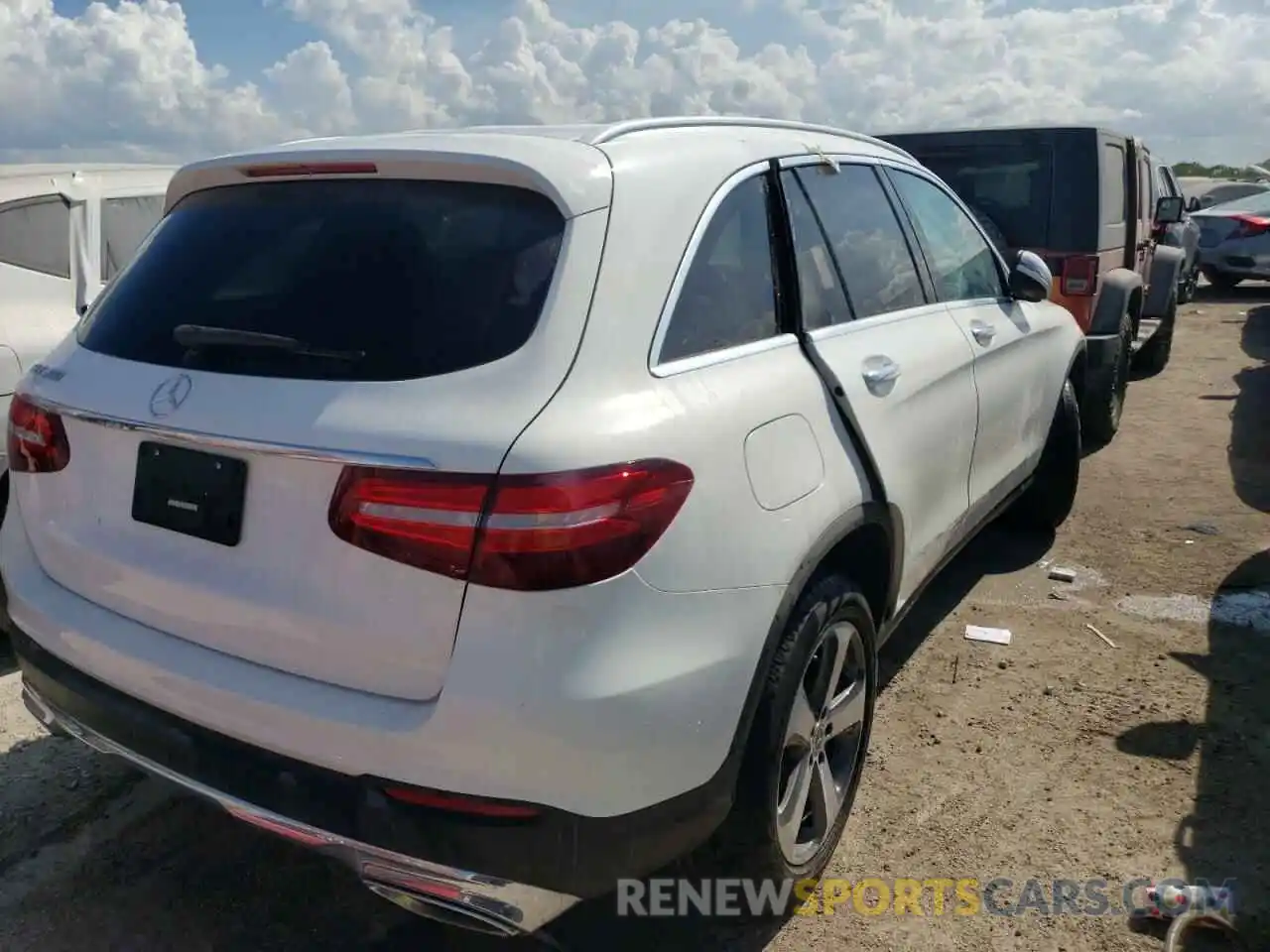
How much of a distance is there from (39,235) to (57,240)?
0.31 ft

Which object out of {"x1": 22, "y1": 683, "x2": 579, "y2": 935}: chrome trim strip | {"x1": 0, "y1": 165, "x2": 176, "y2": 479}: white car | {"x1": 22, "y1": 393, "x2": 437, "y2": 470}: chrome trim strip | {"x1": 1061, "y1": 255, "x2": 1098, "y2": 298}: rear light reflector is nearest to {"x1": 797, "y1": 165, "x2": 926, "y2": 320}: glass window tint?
{"x1": 22, "y1": 393, "x2": 437, "y2": 470}: chrome trim strip

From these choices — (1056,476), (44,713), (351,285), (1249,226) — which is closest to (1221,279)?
(1249,226)

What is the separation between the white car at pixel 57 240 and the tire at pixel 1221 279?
14804 mm

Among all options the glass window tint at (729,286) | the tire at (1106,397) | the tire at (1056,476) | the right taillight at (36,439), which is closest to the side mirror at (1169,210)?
the tire at (1106,397)

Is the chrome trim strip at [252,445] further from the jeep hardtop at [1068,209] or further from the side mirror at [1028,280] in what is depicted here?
the jeep hardtop at [1068,209]

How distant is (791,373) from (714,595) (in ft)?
2.19

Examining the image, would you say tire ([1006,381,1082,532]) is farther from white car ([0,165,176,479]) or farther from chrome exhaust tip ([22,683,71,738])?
white car ([0,165,176,479])

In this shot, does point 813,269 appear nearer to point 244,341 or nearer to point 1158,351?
point 244,341

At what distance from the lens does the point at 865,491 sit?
8.50 feet

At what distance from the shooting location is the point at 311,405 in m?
1.96

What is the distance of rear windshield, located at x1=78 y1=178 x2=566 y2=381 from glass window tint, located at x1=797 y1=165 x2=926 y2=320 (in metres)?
1.11

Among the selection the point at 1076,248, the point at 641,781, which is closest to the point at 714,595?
the point at 641,781

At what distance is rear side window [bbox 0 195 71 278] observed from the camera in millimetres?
4297

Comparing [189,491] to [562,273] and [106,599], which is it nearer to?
[106,599]
